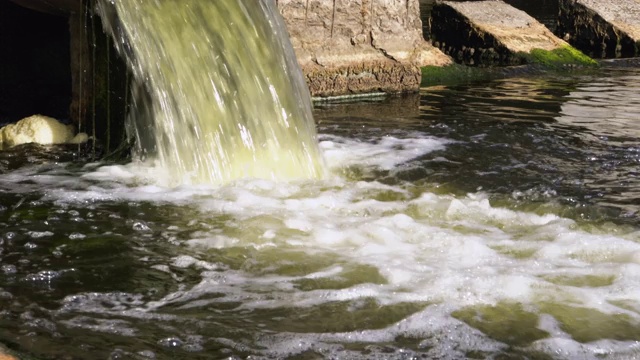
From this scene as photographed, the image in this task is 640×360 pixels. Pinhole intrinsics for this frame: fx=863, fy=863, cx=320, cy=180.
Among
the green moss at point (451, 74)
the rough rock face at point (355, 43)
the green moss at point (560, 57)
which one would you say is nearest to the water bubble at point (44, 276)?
the rough rock face at point (355, 43)

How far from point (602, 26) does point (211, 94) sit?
8.11 meters

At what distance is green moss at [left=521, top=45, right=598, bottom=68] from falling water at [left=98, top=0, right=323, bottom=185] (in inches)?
231

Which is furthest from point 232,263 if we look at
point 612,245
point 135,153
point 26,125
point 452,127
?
point 452,127

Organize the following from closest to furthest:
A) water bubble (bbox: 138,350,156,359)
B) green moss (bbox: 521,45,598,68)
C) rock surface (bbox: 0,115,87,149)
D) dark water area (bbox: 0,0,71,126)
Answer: water bubble (bbox: 138,350,156,359) → rock surface (bbox: 0,115,87,149) → dark water area (bbox: 0,0,71,126) → green moss (bbox: 521,45,598,68)

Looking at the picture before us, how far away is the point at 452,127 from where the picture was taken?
6.77 m

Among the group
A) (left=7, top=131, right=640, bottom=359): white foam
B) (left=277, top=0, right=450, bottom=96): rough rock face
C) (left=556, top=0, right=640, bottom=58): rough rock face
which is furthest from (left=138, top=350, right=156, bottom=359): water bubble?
(left=556, top=0, right=640, bottom=58): rough rock face

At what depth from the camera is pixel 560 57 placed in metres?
11.0

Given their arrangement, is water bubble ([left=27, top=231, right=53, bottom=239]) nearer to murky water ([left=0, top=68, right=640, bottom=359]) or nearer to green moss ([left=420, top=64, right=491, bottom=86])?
murky water ([left=0, top=68, right=640, bottom=359])

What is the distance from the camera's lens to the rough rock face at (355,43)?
7.85m

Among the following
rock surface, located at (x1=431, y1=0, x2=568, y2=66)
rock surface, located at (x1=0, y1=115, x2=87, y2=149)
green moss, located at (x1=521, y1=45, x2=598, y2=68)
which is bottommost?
rock surface, located at (x1=0, y1=115, x2=87, y2=149)

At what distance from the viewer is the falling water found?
507 cm

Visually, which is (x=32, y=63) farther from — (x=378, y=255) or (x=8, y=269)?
(x=378, y=255)

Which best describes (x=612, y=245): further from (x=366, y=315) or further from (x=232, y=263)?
(x=232, y=263)

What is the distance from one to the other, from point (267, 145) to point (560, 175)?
1.75m
